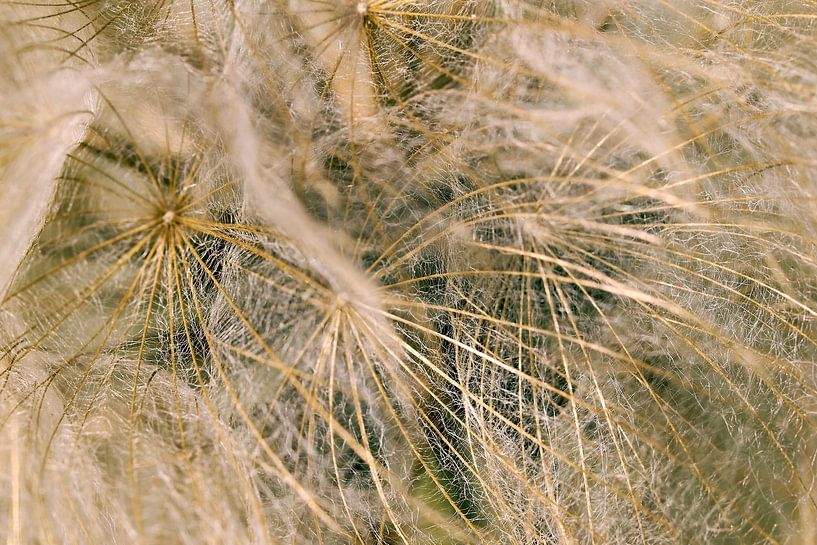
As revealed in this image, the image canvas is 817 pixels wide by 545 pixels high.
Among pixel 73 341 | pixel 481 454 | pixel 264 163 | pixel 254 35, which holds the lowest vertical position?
pixel 481 454

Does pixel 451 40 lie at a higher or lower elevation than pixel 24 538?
higher

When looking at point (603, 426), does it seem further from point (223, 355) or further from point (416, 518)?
point (223, 355)

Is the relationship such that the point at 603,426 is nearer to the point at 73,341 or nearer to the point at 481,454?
the point at 481,454

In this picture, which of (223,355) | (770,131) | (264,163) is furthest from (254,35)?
(770,131)

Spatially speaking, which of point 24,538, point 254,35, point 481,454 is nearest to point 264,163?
Result: point 254,35

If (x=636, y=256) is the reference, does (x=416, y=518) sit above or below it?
below

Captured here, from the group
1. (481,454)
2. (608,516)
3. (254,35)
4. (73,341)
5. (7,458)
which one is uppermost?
(254,35)

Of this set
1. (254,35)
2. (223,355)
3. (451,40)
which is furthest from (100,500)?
(451,40)

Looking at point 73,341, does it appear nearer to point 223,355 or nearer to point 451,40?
point 223,355
